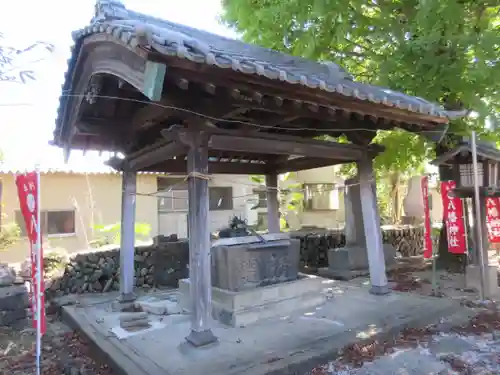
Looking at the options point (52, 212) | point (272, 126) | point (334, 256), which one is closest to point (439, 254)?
point (334, 256)

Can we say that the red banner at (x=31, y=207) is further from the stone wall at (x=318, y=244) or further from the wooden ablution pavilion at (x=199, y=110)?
the stone wall at (x=318, y=244)

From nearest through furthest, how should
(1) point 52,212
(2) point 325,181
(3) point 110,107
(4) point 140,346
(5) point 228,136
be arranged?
(4) point 140,346 < (5) point 228,136 < (3) point 110,107 < (1) point 52,212 < (2) point 325,181

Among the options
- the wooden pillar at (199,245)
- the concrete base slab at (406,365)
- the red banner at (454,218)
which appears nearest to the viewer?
the concrete base slab at (406,365)

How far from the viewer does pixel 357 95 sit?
17.4 feet

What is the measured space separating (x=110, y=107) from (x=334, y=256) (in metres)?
6.94

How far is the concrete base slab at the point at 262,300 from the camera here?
19.9 ft

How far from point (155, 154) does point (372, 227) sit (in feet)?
13.8

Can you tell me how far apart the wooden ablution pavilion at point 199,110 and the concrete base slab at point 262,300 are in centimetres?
89

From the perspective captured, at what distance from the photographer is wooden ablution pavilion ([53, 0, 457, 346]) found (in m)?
4.07

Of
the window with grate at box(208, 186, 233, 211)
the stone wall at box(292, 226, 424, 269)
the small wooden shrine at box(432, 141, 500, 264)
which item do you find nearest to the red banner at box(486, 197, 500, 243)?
the small wooden shrine at box(432, 141, 500, 264)

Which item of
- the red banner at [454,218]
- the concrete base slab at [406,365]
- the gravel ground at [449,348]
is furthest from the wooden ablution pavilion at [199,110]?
the concrete base slab at [406,365]

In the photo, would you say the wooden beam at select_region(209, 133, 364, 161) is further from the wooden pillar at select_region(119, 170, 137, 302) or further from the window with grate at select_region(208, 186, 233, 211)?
the window with grate at select_region(208, 186, 233, 211)

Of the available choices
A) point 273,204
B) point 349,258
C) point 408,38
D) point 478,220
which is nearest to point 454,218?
point 478,220

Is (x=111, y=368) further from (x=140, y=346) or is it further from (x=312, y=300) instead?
(x=312, y=300)
